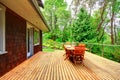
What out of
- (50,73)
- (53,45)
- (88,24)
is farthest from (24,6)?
(53,45)

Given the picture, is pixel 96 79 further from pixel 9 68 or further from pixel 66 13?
pixel 66 13

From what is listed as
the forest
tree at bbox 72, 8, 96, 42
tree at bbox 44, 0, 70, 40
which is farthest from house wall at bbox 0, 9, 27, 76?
tree at bbox 44, 0, 70, 40

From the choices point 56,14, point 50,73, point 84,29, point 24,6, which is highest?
point 56,14

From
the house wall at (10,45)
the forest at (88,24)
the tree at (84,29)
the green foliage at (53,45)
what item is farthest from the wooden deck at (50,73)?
the green foliage at (53,45)

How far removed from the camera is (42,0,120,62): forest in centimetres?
1263

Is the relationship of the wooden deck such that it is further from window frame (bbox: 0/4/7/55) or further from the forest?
the forest

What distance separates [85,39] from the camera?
762 inches

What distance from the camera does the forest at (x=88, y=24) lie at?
12.6 m

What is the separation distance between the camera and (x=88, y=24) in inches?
766

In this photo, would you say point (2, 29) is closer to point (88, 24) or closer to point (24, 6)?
point (24, 6)

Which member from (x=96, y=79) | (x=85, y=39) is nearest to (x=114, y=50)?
(x=96, y=79)

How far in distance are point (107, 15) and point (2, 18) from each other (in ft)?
75.1

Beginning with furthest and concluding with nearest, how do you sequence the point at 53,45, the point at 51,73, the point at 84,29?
the point at 53,45 → the point at 84,29 → the point at 51,73

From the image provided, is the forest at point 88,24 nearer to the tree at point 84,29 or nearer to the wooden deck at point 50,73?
the tree at point 84,29
